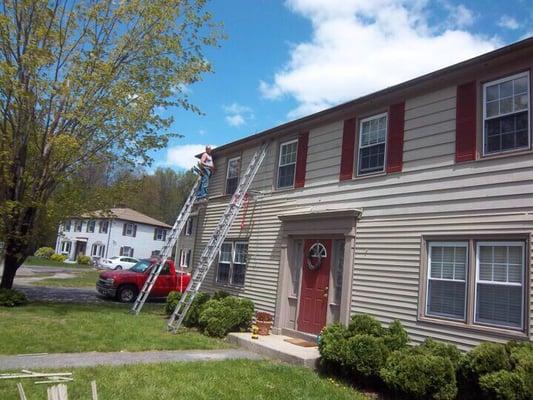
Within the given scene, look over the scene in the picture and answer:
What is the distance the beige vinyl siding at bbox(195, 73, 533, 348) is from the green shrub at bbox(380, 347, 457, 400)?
1.25m

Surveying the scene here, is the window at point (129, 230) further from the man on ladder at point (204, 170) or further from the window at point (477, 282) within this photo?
the window at point (477, 282)

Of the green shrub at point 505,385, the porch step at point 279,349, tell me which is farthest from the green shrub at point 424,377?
the porch step at point 279,349

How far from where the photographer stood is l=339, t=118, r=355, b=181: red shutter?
11164mm

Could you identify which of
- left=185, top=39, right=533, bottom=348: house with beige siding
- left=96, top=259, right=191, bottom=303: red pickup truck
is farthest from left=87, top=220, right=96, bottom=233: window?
left=185, top=39, right=533, bottom=348: house with beige siding

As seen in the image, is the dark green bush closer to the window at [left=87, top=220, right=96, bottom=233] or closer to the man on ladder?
the man on ladder

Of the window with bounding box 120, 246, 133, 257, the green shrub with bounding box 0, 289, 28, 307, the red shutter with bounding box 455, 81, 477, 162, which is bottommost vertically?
the green shrub with bounding box 0, 289, 28, 307

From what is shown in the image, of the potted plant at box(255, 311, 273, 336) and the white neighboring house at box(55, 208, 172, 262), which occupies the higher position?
the white neighboring house at box(55, 208, 172, 262)

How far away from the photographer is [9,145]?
15.7 meters

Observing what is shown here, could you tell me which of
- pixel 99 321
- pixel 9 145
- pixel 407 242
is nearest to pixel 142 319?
pixel 99 321

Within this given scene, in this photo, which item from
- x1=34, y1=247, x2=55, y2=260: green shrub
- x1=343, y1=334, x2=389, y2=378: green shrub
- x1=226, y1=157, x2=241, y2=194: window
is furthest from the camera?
x1=34, y1=247, x2=55, y2=260: green shrub

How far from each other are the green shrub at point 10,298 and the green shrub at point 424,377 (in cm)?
1254

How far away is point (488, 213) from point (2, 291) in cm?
1420

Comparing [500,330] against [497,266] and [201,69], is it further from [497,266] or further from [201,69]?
[201,69]

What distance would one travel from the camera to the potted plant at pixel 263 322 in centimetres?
1170
